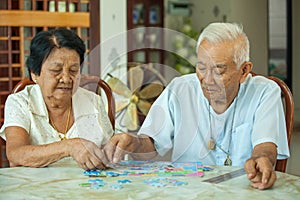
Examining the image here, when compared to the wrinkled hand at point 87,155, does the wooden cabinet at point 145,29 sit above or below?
above

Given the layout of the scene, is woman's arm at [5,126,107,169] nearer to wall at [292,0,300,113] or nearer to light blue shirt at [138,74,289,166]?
light blue shirt at [138,74,289,166]

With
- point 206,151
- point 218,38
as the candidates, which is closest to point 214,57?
point 218,38

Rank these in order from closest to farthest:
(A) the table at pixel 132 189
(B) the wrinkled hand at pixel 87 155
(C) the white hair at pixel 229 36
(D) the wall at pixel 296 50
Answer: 1. (A) the table at pixel 132 189
2. (B) the wrinkled hand at pixel 87 155
3. (C) the white hair at pixel 229 36
4. (D) the wall at pixel 296 50

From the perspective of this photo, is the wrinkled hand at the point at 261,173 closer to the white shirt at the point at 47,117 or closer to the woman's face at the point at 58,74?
the white shirt at the point at 47,117

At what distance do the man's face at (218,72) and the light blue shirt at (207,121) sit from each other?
6cm

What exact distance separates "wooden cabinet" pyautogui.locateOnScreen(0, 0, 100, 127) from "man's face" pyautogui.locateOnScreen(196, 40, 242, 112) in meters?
2.08

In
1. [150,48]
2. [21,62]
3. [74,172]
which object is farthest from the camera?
[150,48]

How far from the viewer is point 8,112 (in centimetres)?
209

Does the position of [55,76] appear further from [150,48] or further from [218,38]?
[150,48]

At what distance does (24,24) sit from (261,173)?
8.67 feet

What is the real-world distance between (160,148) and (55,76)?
477mm

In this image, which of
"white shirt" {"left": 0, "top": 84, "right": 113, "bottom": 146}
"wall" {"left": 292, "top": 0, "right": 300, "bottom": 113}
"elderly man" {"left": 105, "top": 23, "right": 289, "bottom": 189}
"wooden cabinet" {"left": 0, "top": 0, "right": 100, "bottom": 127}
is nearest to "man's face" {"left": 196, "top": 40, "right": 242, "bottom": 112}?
"elderly man" {"left": 105, "top": 23, "right": 289, "bottom": 189}

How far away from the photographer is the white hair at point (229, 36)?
2020mm

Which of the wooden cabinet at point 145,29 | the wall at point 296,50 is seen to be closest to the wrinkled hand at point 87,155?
the wooden cabinet at point 145,29
